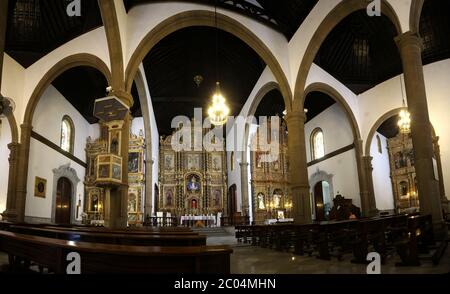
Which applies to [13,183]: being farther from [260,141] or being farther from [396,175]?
[396,175]

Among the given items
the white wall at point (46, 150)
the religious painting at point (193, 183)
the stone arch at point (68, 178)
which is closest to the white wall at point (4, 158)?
the white wall at point (46, 150)

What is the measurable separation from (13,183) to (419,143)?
12.7 meters

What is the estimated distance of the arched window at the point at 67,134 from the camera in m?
16.5

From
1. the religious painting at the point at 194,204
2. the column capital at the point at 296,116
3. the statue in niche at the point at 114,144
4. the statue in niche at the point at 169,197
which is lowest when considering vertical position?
the religious painting at the point at 194,204

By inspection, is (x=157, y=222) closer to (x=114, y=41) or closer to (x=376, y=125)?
(x=114, y=41)

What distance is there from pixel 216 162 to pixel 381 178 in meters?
11.2

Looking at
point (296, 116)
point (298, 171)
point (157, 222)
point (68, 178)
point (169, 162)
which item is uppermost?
point (169, 162)

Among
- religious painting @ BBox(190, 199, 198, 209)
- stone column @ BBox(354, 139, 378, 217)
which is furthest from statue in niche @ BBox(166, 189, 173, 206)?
stone column @ BBox(354, 139, 378, 217)

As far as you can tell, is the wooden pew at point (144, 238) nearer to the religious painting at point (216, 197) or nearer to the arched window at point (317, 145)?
the arched window at point (317, 145)

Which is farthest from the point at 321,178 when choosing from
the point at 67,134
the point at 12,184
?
the point at 12,184

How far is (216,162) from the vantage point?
969 inches

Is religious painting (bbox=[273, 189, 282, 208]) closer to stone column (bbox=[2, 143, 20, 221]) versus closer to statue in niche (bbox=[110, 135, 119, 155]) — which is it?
statue in niche (bbox=[110, 135, 119, 155])

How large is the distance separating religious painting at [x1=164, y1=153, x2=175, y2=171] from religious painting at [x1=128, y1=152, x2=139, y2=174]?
13.2 feet
